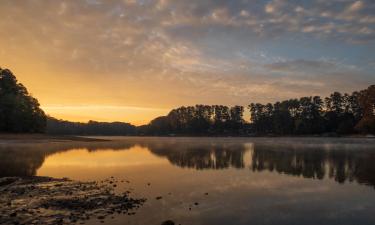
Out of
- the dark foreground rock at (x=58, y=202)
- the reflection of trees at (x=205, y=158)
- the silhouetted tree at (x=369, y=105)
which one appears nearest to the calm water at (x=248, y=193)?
the dark foreground rock at (x=58, y=202)

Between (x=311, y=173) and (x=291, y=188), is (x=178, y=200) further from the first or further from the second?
(x=311, y=173)

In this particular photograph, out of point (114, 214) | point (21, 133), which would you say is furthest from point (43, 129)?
point (114, 214)

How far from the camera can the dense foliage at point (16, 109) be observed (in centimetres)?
9944

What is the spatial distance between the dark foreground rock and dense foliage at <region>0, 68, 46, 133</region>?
84057 mm

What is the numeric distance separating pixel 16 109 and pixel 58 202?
94325 mm

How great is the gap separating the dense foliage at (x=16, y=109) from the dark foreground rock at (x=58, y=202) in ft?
276

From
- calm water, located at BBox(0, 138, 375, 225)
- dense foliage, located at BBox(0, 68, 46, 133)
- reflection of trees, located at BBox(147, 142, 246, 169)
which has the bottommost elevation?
calm water, located at BBox(0, 138, 375, 225)

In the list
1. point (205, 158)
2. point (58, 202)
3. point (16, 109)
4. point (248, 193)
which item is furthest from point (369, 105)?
point (16, 109)

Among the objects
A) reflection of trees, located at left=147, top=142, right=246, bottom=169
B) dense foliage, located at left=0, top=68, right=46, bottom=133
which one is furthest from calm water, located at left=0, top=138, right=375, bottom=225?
dense foliage, located at left=0, top=68, right=46, bottom=133

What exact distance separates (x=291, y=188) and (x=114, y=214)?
13.8 meters

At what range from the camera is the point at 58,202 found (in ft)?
58.7

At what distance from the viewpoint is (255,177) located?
29.8 meters

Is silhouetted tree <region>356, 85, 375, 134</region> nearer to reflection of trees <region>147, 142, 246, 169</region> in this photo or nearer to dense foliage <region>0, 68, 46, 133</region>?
reflection of trees <region>147, 142, 246, 169</region>

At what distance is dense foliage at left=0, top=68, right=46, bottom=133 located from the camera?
3915 inches
